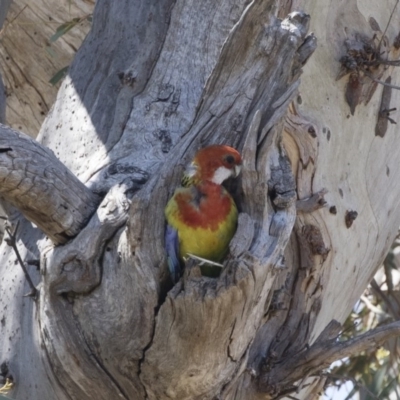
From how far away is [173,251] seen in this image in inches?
72.1

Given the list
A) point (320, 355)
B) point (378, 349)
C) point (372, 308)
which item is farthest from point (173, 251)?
point (372, 308)

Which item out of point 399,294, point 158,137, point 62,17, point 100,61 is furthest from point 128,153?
point 399,294

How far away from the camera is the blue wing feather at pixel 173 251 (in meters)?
1.82

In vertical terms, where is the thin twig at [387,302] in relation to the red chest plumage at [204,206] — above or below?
below

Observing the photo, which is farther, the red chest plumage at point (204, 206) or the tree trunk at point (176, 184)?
the red chest plumage at point (204, 206)

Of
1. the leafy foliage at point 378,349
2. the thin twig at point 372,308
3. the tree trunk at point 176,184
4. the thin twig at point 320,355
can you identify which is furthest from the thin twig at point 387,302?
the thin twig at point 320,355

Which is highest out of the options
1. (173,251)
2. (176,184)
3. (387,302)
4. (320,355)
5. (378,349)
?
(176,184)

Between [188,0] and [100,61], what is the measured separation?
32 centimetres

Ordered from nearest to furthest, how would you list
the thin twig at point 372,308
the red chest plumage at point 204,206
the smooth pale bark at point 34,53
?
1. the red chest plumage at point 204,206
2. the smooth pale bark at point 34,53
3. the thin twig at point 372,308

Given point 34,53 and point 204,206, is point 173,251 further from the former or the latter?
point 34,53

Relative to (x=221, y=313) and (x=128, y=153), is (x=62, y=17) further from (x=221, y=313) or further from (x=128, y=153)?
(x=221, y=313)

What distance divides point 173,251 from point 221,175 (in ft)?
0.80

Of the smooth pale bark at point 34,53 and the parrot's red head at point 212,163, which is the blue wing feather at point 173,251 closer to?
the parrot's red head at point 212,163

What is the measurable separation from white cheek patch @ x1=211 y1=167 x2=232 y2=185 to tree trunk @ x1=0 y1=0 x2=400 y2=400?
63 mm
